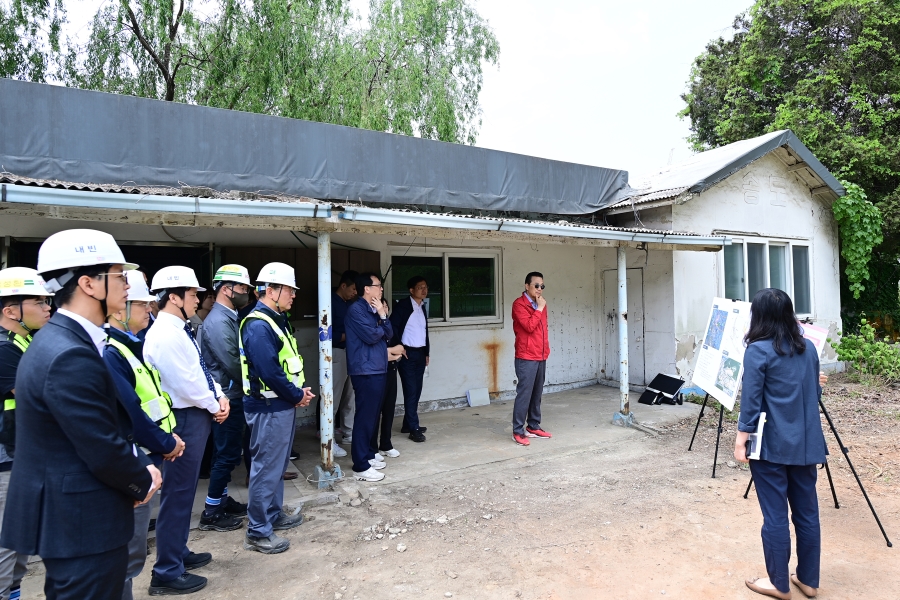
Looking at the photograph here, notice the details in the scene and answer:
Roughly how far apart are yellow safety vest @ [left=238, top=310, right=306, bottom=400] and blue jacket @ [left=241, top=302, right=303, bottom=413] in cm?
3

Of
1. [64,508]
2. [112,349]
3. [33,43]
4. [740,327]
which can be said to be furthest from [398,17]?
[64,508]

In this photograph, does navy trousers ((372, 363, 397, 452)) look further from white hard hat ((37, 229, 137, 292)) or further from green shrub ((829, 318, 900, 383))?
green shrub ((829, 318, 900, 383))

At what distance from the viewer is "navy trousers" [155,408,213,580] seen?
3178 mm

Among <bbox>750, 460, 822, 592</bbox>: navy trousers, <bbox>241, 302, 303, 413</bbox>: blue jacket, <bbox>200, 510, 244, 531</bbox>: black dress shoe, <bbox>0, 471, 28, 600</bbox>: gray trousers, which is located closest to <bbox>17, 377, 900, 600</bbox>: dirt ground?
<bbox>200, 510, 244, 531</bbox>: black dress shoe

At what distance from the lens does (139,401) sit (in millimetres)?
2641

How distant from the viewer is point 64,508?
71.8 inches

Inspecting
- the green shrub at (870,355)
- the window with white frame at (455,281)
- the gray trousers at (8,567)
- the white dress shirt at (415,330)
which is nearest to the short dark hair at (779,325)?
the white dress shirt at (415,330)

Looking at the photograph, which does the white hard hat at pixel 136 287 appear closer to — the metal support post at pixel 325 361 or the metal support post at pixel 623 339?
the metal support post at pixel 325 361

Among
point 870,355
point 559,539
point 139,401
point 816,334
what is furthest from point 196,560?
point 870,355

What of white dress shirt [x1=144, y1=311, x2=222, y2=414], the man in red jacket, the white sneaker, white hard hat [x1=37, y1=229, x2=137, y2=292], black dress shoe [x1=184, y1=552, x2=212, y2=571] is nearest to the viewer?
white hard hat [x1=37, y1=229, x2=137, y2=292]

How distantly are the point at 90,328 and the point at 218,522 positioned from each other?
262 centimetres

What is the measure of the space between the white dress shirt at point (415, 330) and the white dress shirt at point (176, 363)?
304cm

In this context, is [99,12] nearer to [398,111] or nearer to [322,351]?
[398,111]

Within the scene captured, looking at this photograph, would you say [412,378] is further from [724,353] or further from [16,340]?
[16,340]
